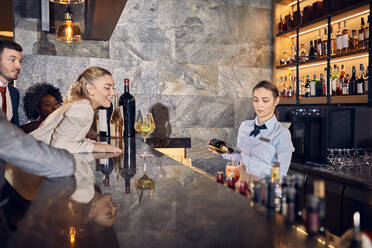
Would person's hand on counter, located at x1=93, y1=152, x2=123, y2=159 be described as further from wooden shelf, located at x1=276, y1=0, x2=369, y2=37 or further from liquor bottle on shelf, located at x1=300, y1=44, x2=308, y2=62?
liquor bottle on shelf, located at x1=300, y1=44, x2=308, y2=62

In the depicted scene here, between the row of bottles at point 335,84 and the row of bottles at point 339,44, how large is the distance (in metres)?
0.17

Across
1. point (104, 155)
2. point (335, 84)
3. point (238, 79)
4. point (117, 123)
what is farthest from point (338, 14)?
point (104, 155)

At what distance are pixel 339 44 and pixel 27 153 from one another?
304 centimetres

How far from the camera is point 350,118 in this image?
290 centimetres

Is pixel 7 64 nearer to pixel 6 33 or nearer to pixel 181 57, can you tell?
pixel 181 57

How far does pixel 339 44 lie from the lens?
3035 mm

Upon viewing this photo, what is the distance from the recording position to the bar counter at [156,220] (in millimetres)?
471

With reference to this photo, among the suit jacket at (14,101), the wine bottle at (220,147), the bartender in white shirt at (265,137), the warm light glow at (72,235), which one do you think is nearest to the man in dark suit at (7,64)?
the suit jacket at (14,101)

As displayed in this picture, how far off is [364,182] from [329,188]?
34 cm

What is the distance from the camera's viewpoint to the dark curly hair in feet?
10.3

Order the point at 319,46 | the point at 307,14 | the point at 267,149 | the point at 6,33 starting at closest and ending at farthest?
the point at 267,149 < the point at 319,46 < the point at 307,14 < the point at 6,33

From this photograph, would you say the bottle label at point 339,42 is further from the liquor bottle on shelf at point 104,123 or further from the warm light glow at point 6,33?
the warm light glow at point 6,33

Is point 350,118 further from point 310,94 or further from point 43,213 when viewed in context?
point 43,213

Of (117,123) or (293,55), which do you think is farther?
(293,55)
